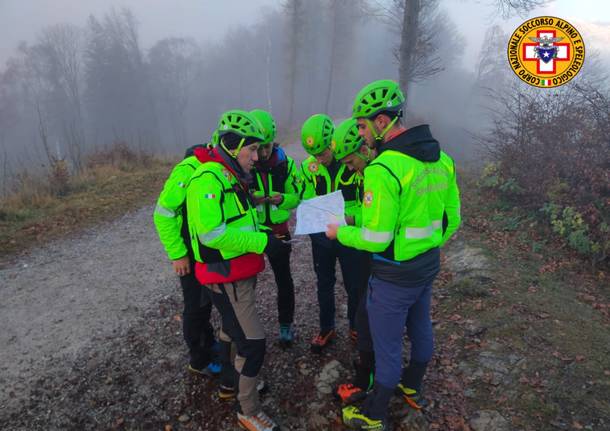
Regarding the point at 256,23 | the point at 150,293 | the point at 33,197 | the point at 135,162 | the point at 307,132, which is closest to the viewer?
the point at 307,132

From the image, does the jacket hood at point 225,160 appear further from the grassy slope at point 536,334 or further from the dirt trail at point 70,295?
the dirt trail at point 70,295

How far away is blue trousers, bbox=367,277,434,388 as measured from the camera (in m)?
2.39

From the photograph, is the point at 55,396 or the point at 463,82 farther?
the point at 463,82

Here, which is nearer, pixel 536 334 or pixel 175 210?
pixel 175 210

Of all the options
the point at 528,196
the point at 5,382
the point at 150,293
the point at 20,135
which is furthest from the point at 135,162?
the point at 20,135

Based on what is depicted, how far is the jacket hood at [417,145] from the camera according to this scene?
2135mm

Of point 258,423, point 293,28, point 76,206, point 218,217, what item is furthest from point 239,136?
point 293,28

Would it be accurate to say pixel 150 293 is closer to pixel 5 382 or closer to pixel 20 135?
pixel 5 382

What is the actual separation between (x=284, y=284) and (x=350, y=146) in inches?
66.2

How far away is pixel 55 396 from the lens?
11.1 feet

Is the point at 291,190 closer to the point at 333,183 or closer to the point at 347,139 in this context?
the point at 333,183

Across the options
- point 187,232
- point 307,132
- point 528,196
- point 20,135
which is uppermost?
point 307,132

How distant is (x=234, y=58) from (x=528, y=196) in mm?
57610

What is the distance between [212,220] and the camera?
2336 mm
